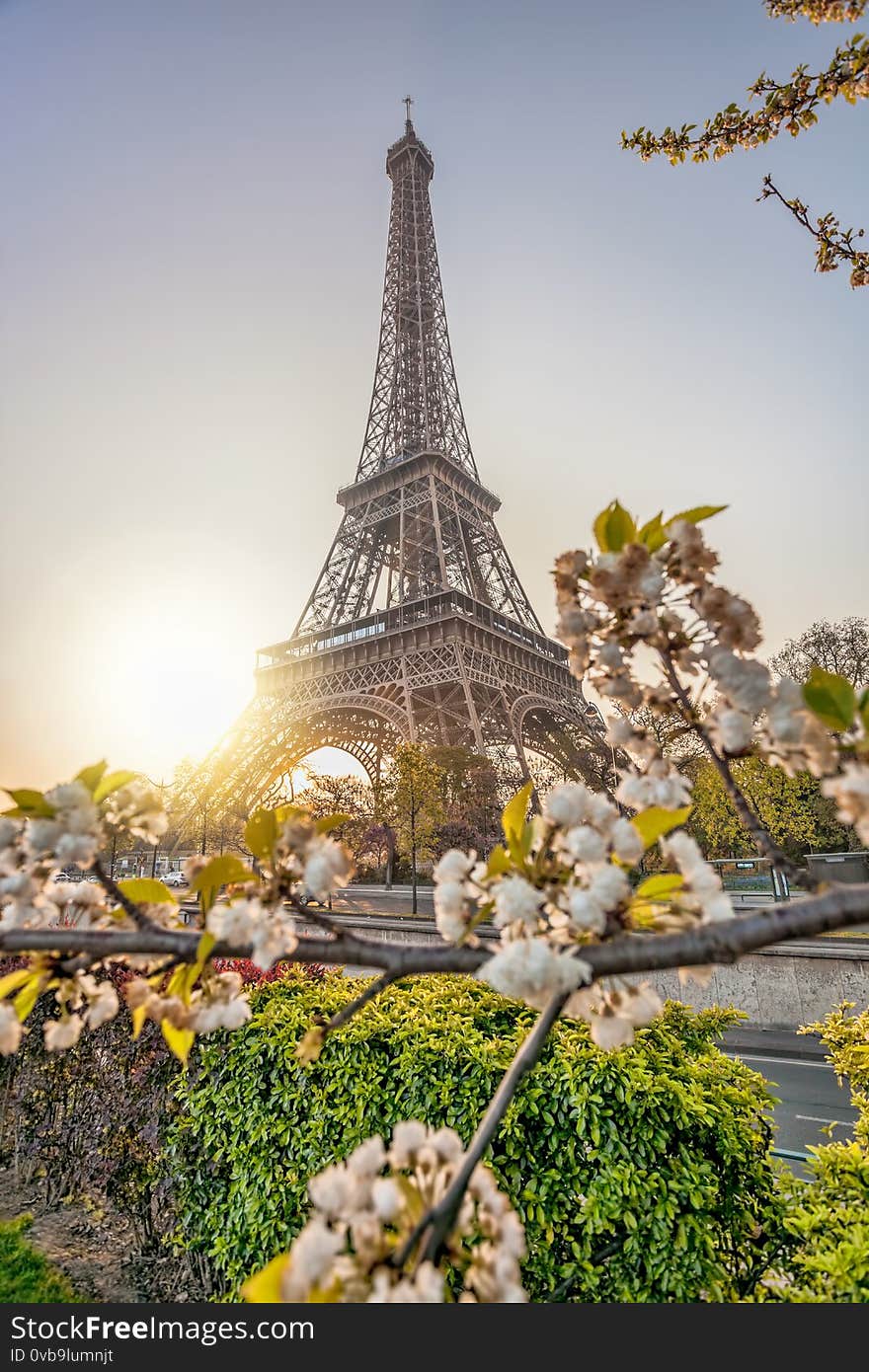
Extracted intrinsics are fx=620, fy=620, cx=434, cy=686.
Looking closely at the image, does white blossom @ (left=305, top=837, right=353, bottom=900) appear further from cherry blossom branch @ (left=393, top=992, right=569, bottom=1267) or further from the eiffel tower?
the eiffel tower

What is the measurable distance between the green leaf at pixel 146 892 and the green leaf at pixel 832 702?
48.7 inches

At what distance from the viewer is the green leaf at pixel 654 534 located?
4.73 ft

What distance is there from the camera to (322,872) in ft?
3.74

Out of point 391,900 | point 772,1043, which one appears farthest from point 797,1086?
point 391,900

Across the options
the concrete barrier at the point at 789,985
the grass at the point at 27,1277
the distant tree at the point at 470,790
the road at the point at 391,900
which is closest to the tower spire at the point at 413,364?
the distant tree at the point at 470,790

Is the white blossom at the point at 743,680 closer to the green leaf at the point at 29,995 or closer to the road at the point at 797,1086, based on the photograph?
the green leaf at the point at 29,995

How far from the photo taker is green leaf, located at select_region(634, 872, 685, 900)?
110 cm

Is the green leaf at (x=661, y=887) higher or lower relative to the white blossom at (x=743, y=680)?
lower

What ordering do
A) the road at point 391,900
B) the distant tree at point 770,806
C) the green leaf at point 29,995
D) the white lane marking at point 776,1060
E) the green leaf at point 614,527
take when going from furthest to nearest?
the road at point 391,900 < the distant tree at point 770,806 < the white lane marking at point 776,1060 < the green leaf at point 614,527 < the green leaf at point 29,995

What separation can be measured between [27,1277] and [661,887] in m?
5.50

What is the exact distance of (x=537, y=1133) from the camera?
2.99 meters

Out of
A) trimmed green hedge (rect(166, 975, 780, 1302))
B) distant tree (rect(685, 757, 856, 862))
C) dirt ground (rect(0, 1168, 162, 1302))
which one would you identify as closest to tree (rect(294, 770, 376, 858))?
distant tree (rect(685, 757, 856, 862))

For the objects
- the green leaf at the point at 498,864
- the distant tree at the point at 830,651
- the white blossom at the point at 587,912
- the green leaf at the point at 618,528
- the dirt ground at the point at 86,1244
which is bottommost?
the dirt ground at the point at 86,1244

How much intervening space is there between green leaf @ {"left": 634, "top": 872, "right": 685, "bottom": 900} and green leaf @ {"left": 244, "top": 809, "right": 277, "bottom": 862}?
68 cm
